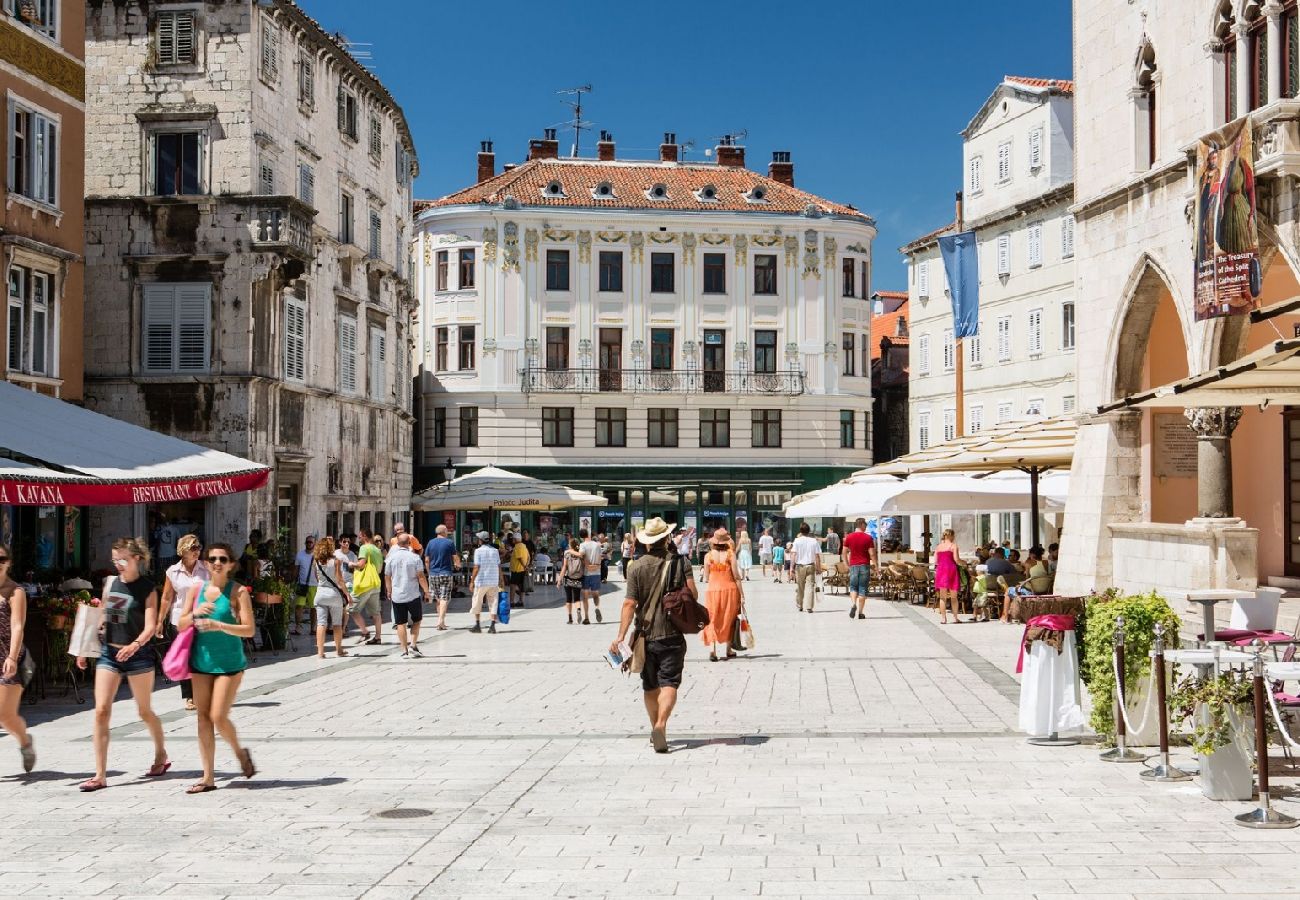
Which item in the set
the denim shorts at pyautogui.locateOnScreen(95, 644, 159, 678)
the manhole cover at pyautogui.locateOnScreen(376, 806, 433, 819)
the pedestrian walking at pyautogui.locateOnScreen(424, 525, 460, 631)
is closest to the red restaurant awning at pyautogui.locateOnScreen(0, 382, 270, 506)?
the pedestrian walking at pyautogui.locateOnScreen(424, 525, 460, 631)

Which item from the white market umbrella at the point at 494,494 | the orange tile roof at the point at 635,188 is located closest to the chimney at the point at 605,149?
the orange tile roof at the point at 635,188

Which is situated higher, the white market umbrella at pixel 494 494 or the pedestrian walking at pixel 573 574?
the white market umbrella at pixel 494 494

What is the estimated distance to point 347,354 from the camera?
3706 cm

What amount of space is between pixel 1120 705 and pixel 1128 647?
17.5 inches

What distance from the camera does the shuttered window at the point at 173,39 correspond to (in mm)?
31328

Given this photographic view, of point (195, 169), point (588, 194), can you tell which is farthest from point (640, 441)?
point (195, 169)

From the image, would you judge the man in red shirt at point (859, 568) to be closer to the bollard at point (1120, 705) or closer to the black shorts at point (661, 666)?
the black shorts at point (661, 666)

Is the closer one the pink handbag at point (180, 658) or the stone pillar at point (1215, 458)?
the pink handbag at point (180, 658)

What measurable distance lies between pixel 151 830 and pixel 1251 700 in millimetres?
6569

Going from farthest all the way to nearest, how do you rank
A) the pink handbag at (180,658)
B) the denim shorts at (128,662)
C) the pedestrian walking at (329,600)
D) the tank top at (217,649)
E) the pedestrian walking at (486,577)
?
the pedestrian walking at (486,577)
the pedestrian walking at (329,600)
the denim shorts at (128,662)
the pink handbag at (180,658)
the tank top at (217,649)

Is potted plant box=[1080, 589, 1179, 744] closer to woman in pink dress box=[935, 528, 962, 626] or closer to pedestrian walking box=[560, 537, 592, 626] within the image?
woman in pink dress box=[935, 528, 962, 626]

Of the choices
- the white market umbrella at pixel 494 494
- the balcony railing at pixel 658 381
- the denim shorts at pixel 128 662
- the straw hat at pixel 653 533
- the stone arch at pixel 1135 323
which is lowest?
the denim shorts at pixel 128 662

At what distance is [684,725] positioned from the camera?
44.0 ft

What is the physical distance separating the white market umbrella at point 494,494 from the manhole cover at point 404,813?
25.2 m
